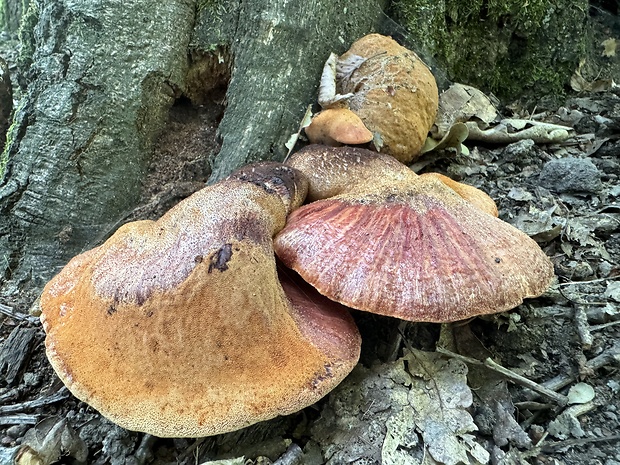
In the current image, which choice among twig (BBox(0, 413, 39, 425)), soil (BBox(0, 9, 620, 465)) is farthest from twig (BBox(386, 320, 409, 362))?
twig (BBox(0, 413, 39, 425))

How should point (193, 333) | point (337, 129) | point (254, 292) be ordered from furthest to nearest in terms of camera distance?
point (337, 129)
point (254, 292)
point (193, 333)

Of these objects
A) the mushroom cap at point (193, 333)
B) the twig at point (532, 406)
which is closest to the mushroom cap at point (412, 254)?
the mushroom cap at point (193, 333)

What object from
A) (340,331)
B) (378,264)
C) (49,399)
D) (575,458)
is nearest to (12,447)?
(49,399)

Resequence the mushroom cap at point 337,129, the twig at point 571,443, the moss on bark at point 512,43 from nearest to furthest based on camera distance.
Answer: the twig at point 571,443
the mushroom cap at point 337,129
the moss on bark at point 512,43

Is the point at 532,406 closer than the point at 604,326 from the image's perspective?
Yes

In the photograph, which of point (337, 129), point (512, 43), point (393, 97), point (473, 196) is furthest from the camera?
point (512, 43)

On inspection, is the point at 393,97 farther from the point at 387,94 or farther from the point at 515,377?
the point at 515,377

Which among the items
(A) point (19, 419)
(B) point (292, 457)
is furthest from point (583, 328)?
(A) point (19, 419)

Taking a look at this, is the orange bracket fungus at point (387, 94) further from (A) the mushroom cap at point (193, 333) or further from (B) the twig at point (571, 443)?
(B) the twig at point (571, 443)
